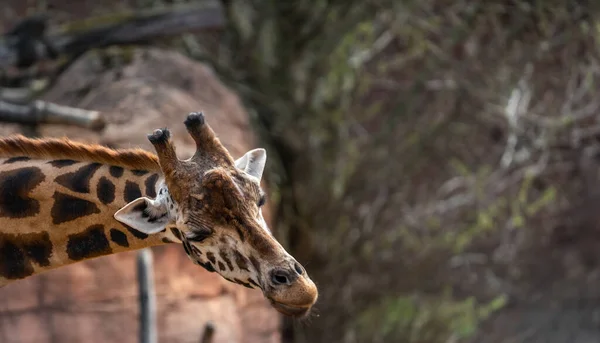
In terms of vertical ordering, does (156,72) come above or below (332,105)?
below

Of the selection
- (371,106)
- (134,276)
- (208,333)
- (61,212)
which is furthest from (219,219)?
(371,106)

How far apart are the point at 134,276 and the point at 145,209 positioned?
7.15ft

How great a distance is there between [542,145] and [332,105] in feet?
5.58

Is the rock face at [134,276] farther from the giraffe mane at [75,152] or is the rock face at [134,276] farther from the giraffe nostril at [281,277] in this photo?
the giraffe nostril at [281,277]

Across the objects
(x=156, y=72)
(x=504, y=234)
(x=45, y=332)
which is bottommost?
(x=45, y=332)

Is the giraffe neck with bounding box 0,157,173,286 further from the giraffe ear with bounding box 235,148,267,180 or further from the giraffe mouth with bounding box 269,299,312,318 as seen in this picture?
the giraffe mouth with bounding box 269,299,312,318

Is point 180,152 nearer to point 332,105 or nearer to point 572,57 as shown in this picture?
point 332,105

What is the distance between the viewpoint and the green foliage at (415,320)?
7.73m

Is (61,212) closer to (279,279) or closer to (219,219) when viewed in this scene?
(219,219)

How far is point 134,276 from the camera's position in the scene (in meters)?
5.07

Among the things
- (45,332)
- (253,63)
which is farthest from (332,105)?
(45,332)

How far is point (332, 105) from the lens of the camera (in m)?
7.68

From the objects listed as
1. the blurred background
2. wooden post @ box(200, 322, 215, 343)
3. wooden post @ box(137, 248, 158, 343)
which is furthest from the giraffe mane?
the blurred background


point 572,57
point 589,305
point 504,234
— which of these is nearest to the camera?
point 572,57
